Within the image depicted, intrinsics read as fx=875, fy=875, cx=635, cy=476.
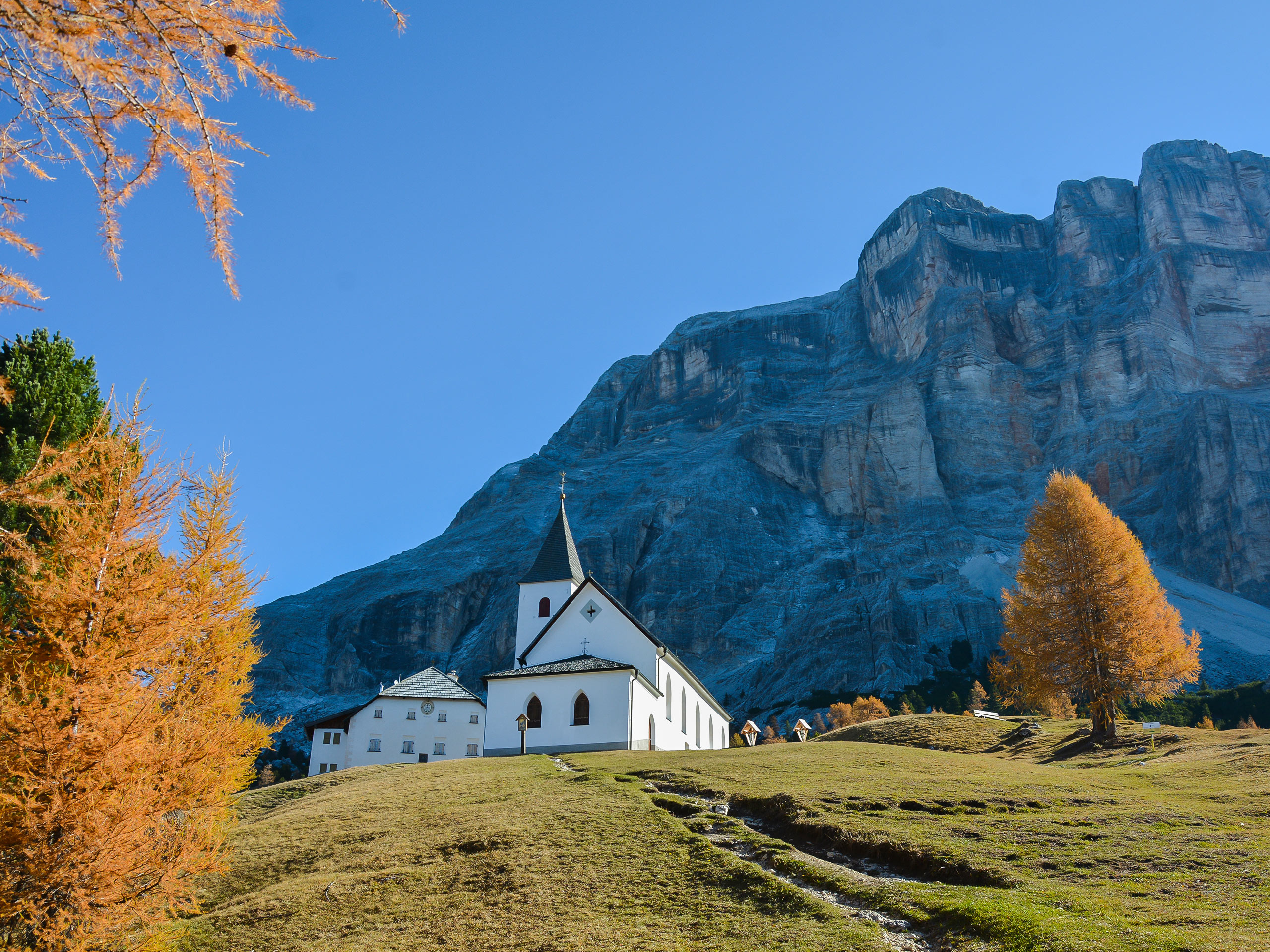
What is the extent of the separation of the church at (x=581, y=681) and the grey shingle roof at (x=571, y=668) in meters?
0.06

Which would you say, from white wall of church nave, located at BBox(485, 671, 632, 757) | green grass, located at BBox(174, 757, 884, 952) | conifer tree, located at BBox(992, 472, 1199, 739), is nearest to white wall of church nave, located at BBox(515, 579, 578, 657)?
white wall of church nave, located at BBox(485, 671, 632, 757)

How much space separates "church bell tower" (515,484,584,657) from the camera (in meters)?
50.4

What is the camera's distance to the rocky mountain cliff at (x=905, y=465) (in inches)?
4668

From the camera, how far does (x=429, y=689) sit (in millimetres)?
58688

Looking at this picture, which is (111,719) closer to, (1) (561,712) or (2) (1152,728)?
(1) (561,712)

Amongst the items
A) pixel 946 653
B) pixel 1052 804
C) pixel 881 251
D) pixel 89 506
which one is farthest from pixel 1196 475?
pixel 89 506

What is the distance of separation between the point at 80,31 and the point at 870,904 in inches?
573

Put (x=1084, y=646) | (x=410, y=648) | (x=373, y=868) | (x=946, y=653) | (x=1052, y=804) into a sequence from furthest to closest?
1. (x=410, y=648)
2. (x=946, y=653)
3. (x=1084, y=646)
4. (x=1052, y=804)
5. (x=373, y=868)

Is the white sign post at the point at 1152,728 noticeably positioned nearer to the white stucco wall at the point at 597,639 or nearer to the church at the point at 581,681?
the church at the point at 581,681

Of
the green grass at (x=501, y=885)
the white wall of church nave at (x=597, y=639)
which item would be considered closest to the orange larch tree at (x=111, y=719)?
the green grass at (x=501, y=885)

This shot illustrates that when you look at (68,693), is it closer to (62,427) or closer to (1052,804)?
(62,427)

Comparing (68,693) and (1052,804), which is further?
(1052,804)

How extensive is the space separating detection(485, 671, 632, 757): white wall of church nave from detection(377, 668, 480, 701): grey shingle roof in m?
19.6

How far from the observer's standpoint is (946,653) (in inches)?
4269
